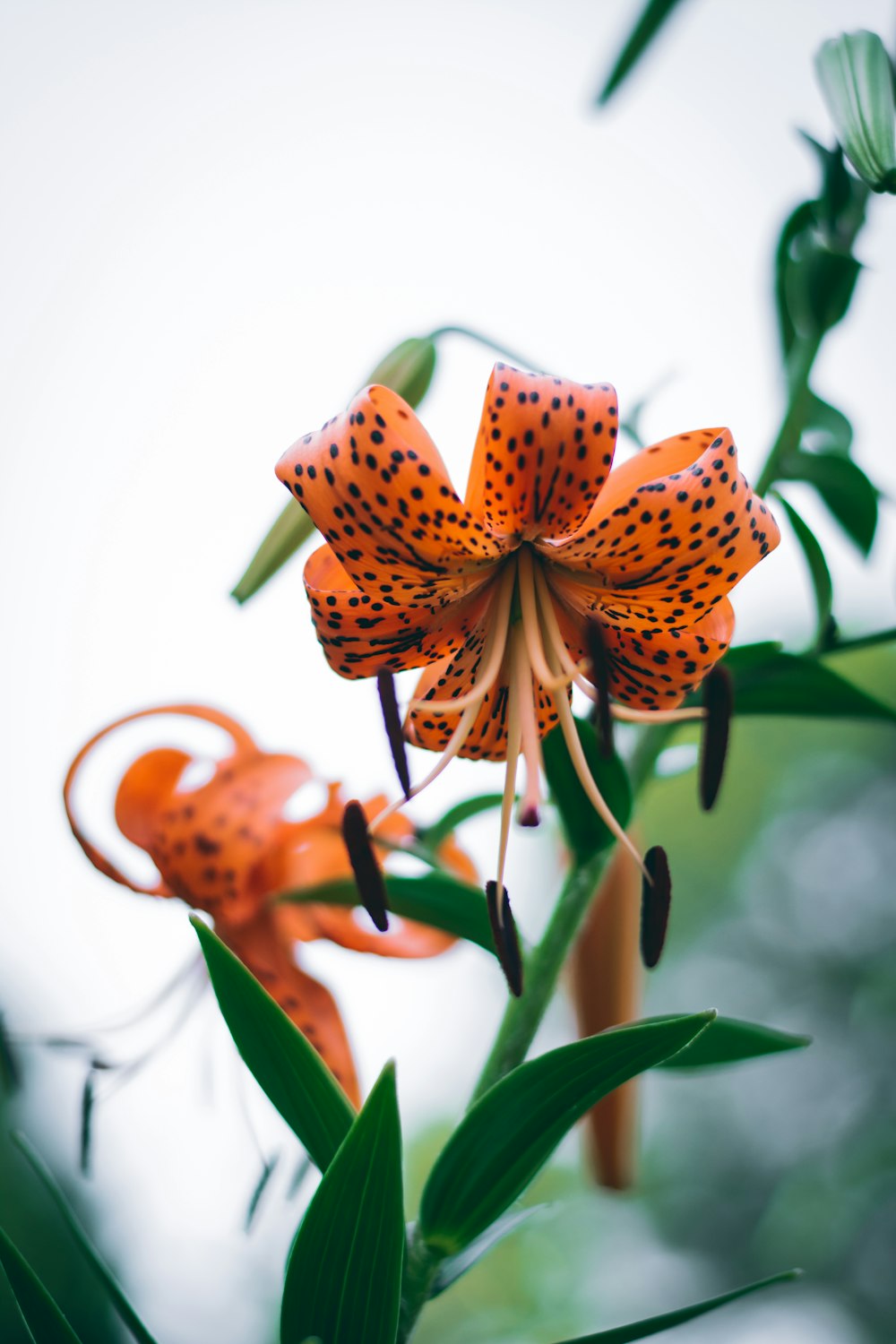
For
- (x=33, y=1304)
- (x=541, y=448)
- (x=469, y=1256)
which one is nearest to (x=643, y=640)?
(x=541, y=448)

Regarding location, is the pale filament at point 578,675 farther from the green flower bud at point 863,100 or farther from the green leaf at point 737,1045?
the green flower bud at point 863,100

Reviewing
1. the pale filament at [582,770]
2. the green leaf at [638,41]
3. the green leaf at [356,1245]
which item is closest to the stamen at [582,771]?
the pale filament at [582,770]

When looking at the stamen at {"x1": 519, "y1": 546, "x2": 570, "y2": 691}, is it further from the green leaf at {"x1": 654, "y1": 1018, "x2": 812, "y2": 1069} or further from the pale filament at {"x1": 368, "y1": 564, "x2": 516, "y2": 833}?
the green leaf at {"x1": 654, "y1": 1018, "x2": 812, "y2": 1069}

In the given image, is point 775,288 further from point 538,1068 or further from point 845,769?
point 845,769

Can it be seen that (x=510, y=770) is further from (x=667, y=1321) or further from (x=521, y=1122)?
(x=667, y=1321)

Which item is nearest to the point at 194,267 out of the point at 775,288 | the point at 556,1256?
the point at 556,1256
